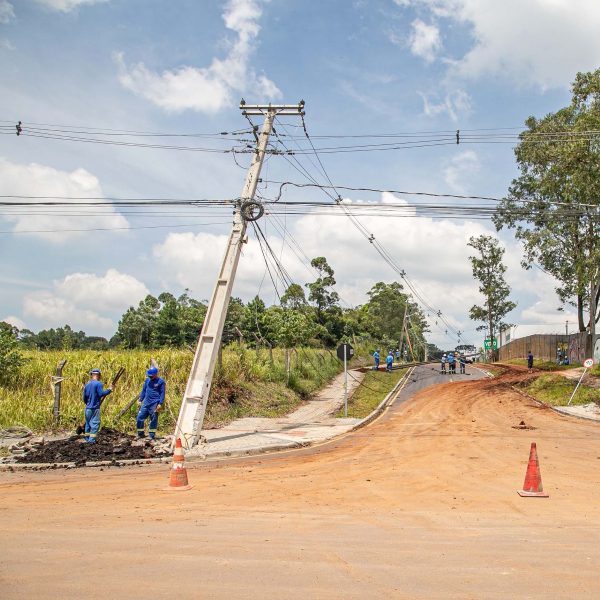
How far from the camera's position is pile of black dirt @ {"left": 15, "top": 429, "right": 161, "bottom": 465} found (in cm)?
1217

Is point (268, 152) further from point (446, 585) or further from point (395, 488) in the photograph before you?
→ point (446, 585)

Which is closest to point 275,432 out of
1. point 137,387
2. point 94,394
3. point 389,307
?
point 137,387

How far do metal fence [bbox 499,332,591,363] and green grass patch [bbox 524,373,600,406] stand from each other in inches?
407

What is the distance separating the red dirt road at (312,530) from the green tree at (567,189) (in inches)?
861

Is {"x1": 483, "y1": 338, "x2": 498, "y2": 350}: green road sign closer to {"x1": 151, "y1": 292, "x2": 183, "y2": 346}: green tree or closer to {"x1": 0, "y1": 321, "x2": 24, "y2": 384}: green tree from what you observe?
{"x1": 151, "y1": 292, "x2": 183, "y2": 346}: green tree

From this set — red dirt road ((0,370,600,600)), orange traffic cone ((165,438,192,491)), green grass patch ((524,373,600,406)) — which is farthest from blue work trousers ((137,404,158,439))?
green grass patch ((524,373,600,406))

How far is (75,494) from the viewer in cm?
891

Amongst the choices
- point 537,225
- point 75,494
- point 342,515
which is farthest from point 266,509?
point 537,225

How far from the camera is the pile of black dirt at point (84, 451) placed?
39.9ft

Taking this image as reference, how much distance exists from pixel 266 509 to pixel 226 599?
132 inches

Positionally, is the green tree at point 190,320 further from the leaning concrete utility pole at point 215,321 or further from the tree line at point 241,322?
the leaning concrete utility pole at point 215,321

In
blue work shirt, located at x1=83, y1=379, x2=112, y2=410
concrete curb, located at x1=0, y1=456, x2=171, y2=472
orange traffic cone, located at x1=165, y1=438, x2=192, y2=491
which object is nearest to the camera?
orange traffic cone, located at x1=165, y1=438, x2=192, y2=491

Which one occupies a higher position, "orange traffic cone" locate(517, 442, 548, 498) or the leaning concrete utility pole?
the leaning concrete utility pole

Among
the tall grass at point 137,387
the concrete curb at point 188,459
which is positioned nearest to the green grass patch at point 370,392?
the tall grass at point 137,387
